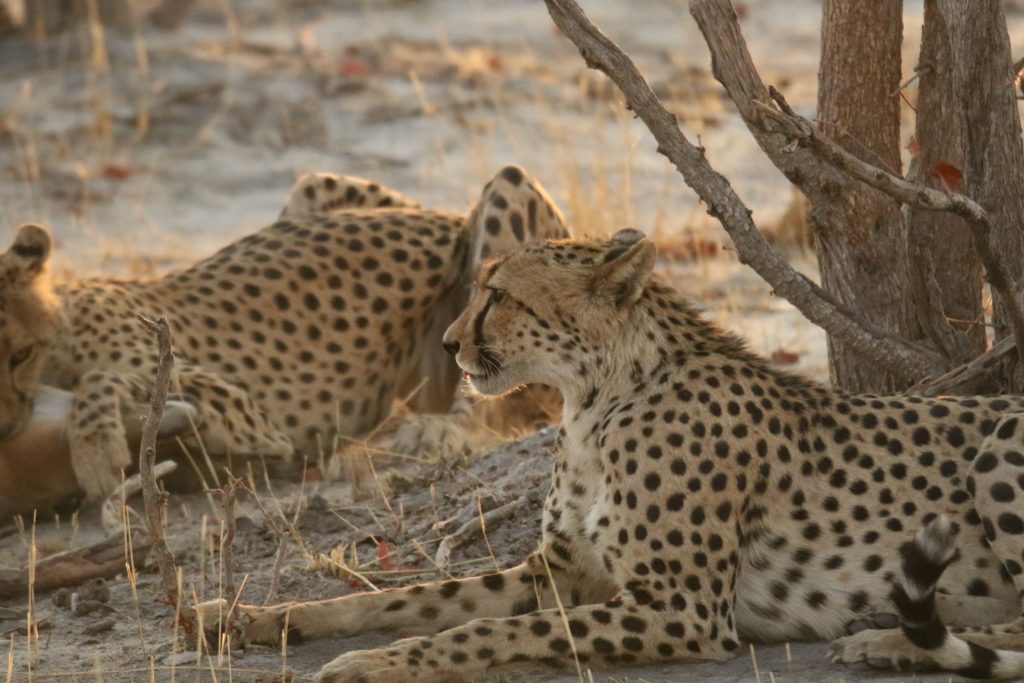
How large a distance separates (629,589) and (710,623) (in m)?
0.18

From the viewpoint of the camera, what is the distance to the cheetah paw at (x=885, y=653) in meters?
3.58

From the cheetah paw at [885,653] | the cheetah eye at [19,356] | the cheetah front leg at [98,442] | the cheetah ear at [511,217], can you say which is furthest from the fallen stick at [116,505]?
the cheetah paw at [885,653]

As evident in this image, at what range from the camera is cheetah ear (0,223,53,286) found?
5547 mm

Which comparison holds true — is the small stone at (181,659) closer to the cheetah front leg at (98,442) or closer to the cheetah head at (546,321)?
the cheetah head at (546,321)

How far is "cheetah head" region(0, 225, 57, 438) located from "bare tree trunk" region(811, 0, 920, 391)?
237cm

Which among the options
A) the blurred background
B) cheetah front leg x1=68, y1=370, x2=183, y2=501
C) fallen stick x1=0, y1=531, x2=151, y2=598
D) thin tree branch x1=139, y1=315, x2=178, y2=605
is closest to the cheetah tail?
thin tree branch x1=139, y1=315, x2=178, y2=605

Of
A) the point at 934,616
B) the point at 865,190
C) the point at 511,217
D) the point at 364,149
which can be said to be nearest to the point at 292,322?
the point at 511,217

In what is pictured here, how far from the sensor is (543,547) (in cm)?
410

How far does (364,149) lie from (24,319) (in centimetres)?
470

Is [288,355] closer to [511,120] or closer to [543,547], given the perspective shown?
[543,547]

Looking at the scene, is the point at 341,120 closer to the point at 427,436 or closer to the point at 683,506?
the point at 427,436

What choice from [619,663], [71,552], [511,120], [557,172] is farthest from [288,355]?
[511,120]

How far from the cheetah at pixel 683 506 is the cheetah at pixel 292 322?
1705mm

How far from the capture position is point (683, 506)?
12.5 ft
